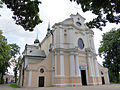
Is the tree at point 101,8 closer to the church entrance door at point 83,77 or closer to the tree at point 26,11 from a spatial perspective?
the tree at point 26,11

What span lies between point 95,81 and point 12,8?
20816 millimetres

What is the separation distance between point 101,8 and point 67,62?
13741 mm

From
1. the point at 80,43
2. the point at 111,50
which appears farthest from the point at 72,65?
the point at 111,50

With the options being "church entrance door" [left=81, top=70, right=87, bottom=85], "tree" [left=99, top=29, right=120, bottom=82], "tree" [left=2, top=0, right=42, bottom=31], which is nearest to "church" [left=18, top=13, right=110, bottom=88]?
"church entrance door" [left=81, top=70, right=87, bottom=85]

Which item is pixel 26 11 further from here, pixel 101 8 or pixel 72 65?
pixel 72 65

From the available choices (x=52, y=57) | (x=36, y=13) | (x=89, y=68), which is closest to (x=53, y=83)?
(x=52, y=57)

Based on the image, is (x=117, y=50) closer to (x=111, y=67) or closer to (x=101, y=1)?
(x=111, y=67)

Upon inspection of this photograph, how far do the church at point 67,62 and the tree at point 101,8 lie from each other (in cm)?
1154

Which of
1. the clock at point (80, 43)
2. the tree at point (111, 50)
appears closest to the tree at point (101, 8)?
the clock at point (80, 43)

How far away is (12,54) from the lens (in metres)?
31.0

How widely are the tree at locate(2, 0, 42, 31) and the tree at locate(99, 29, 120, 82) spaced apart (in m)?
27.0

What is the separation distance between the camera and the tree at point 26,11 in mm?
8062

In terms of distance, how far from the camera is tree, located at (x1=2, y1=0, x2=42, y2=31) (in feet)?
26.5

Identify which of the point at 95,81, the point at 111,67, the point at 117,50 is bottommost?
the point at 95,81
